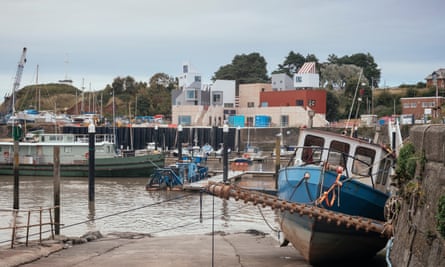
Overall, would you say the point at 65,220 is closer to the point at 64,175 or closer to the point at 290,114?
the point at 64,175

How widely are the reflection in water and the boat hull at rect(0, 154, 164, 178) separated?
412 centimetres

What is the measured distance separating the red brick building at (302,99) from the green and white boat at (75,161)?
29713 millimetres

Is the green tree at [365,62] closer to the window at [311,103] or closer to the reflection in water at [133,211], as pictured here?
the window at [311,103]

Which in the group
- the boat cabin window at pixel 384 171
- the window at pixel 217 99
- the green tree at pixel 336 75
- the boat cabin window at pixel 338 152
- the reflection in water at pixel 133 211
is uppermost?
the green tree at pixel 336 75

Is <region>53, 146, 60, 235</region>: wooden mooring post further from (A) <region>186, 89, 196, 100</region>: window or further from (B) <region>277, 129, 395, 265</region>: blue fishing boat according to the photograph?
(A) <region>186, 89, 196, 100</region>: window

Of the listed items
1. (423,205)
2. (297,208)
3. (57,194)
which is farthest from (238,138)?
(423,205)

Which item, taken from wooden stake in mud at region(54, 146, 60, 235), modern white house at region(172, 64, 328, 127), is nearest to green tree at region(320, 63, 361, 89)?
modern white house at region(172, 64, 328, 127)

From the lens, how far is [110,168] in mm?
45594

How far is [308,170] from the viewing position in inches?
535

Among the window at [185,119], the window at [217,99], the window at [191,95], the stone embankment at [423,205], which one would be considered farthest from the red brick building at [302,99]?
the stone embankment at [423,205]

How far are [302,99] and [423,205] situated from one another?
63.4m

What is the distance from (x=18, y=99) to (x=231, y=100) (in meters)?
51.0

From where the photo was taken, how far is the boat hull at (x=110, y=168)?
149 feet

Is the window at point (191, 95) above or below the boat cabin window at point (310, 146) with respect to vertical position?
above
